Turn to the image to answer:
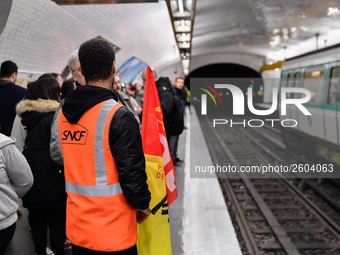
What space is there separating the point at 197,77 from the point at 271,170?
1188 inches

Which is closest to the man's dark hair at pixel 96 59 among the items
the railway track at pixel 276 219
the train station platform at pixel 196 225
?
the train station platform at pixel 196 225

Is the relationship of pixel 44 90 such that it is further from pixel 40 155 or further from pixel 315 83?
pixel 315 83

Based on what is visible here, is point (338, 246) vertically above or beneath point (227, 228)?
beneath

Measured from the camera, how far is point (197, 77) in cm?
3928

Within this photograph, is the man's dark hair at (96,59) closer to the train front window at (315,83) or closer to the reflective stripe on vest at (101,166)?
the reflective stripe on vest at (101,166)

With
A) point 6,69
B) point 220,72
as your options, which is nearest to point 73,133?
point 6,69

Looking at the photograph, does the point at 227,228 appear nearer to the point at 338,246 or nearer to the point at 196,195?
the point at 196,195

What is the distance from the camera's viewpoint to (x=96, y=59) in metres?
1.93

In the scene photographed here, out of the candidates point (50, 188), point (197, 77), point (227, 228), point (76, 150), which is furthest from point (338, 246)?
point (197, 77)

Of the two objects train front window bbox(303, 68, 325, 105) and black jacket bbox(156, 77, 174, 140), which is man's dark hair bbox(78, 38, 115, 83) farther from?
train front window bbox(303, 68, 325, 105)


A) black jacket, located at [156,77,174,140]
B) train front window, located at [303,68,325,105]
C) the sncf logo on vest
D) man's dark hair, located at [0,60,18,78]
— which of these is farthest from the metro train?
the sncf logo on vest

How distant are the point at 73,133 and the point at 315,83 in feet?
28.0

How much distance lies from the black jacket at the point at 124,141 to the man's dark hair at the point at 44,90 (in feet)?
4.01

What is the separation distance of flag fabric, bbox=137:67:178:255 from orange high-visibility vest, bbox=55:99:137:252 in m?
0.27
